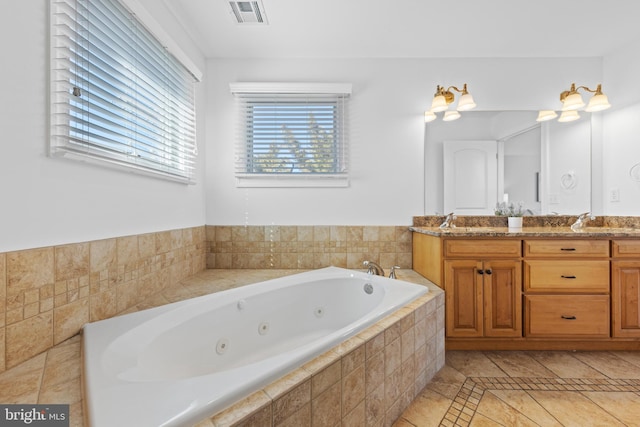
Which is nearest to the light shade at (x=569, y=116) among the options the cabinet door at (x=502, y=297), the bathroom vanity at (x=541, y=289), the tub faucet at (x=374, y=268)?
the bathroom vanity at (x=541, y=289)

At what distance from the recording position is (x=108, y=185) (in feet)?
4.20

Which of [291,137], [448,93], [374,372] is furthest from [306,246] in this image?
[448,93]

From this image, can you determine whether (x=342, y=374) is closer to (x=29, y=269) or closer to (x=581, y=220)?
(x=29, y=269)

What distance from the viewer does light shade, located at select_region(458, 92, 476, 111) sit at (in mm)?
2154

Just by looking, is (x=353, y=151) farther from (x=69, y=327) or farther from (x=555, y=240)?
(x=69, y=327)

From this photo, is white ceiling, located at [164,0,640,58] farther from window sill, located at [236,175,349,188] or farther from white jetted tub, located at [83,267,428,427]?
white jetted tub, located at [83,267,428,427]

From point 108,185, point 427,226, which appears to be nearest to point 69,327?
point 108,185

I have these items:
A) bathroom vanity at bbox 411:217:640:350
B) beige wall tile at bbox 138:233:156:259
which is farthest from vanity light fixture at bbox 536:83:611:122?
beige wall tile at bbox 138:233:156:259

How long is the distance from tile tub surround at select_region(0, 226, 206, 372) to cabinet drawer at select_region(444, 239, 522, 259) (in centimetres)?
186

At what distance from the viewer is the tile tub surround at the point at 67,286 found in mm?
880

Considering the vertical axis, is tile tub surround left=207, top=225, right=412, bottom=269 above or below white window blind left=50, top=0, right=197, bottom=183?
below

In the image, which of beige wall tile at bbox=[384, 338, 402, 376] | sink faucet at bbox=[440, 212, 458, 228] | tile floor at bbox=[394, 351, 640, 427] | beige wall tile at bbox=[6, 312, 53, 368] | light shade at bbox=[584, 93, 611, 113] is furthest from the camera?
sink faucet at bbox=[440, 212, 458, 228]

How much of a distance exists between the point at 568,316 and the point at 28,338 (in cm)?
277
